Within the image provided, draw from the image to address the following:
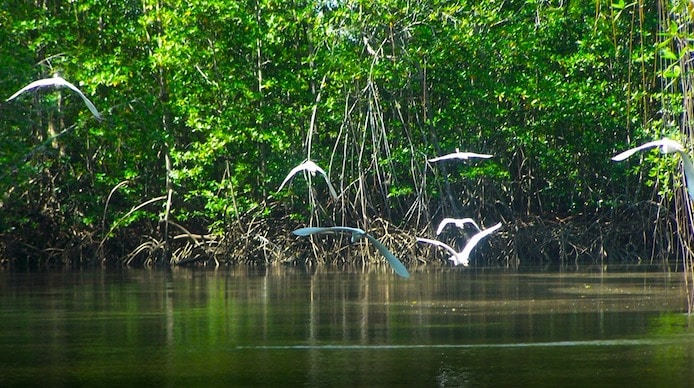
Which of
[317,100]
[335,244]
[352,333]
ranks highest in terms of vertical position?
[317,100]

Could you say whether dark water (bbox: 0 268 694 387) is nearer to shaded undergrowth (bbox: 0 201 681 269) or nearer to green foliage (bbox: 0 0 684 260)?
shaded undergrowth (bbox: 0 201 681 269)

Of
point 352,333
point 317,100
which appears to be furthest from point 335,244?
point 352,333

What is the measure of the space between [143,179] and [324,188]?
3.82m

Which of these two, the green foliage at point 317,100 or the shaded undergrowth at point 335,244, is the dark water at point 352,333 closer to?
the shaded undergrowth at point 335,244

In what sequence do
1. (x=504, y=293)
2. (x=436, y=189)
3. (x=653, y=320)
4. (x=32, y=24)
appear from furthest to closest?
(x=436, y=189) < (x=32, y=24) < (x=504, y=293) < (x=653, y=320)

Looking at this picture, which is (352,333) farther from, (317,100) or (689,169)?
(317,100)

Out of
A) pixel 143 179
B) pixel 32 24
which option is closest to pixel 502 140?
pixel 143 179

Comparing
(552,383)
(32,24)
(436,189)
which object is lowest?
(552,383)


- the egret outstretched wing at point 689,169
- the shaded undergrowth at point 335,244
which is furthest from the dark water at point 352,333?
the shaded undergrowth at point 335,244

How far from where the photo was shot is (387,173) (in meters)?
28.2

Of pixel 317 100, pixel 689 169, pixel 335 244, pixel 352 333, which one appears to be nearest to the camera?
pixel 689 169

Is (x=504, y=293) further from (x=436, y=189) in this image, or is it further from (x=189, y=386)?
(x=436, y=189)

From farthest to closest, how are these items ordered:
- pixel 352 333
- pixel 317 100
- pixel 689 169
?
pixel 317 100
pixel 352 333
pixel 689 169

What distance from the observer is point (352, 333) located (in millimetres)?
11953
